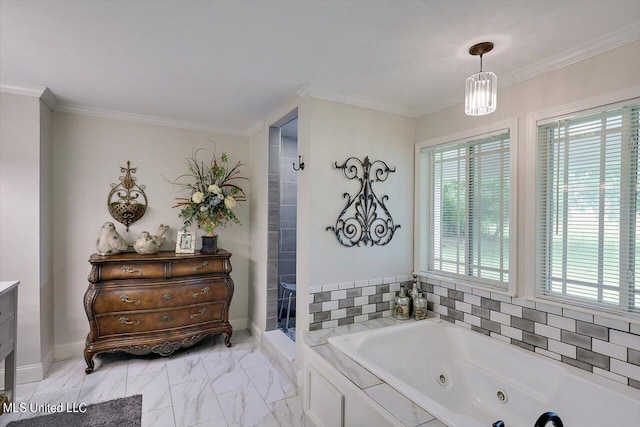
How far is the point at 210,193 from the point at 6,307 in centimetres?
177

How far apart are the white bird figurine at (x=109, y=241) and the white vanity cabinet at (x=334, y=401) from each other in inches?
81.8

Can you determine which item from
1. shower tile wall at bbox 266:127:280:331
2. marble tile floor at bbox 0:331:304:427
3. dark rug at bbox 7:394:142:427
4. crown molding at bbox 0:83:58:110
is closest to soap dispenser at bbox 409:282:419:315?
marble tile floor at bbox 0:331:304:427

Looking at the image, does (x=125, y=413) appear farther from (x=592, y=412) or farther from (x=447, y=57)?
(x=447, y=57)

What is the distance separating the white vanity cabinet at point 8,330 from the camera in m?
2.09

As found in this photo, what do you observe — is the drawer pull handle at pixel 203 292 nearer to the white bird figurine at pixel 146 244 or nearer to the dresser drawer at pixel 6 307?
the white bird figurine at pixel 146 244

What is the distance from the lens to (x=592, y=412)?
67.8 inches

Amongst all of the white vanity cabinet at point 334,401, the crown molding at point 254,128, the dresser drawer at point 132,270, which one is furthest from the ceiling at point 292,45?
the white vanity cabinet at point 334,401

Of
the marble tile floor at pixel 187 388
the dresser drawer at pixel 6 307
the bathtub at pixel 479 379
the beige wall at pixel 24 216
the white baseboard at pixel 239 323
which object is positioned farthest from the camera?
the white baseboard at pixel 239 323

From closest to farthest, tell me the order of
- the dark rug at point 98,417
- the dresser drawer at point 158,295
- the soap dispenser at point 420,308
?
the dark rug at point 98,417
the soap dispenser at point 420,308
the dresser drawer at point 158,295

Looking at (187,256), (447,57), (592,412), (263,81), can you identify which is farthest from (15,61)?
(592,412)

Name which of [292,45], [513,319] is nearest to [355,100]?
[292,45]

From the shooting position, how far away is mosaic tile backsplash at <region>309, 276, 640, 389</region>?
5.82 feet

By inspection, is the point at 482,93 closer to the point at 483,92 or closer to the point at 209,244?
the point at 483,92

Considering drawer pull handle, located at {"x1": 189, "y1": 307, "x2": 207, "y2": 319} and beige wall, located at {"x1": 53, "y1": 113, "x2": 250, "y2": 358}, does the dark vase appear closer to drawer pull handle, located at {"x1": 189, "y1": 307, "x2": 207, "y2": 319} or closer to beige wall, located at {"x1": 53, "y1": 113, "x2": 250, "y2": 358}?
beige wall, located at {"x1": 53, "y1": 113, "x2": 250, "y2": 358}
